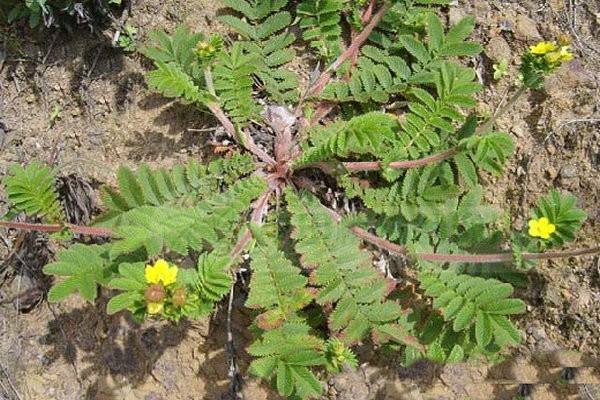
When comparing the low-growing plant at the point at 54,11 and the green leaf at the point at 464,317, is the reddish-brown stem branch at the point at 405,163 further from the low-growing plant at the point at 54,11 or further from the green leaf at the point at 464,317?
the low-growing plant at the point at 54,11

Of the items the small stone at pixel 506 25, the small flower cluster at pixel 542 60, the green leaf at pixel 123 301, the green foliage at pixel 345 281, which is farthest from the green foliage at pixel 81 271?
the small stone at pixel 506 25

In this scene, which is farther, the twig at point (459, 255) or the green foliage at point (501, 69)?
the green foliage at point (501, 69)

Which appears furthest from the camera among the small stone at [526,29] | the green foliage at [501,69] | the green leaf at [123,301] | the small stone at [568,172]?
the small stone at [526,29]

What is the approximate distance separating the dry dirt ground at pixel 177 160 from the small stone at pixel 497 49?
0.01 metres


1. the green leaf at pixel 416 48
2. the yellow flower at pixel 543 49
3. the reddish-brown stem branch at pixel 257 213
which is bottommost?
the reddish-brown stem branch at pixel 257 213

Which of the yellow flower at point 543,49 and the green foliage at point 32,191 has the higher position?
the green foliage at point 32,191

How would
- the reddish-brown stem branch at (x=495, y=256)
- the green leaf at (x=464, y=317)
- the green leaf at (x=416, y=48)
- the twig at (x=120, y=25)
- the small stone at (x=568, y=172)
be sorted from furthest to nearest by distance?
the twig at (x=120, y=25), the green leaf at (x=416, y=48), the small stone at (x=568, y=172), the green leaf at (x=464, y=317), the reddish-brown stem branch at (x=495, y=256)

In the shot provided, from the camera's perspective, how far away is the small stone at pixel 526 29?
437 centimetres

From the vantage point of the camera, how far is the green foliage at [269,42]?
171 inches

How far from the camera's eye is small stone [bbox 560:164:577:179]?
13.1ft

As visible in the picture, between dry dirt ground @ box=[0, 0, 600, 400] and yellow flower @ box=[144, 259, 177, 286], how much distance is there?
121 centimetres

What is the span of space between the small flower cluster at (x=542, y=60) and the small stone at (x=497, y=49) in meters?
0.87

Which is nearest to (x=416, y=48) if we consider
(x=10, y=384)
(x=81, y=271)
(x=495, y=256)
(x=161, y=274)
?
(x=495, y=256)

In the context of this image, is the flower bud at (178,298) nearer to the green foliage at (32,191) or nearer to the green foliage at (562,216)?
the green foliage at (32,191)
